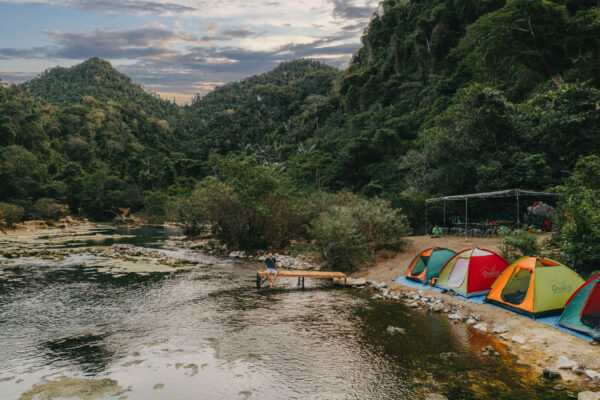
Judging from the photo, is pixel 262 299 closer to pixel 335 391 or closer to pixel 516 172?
pixel 335 391

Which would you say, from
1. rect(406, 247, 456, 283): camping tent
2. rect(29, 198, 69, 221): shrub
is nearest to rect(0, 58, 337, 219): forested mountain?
rect(29, 198, 69, 221): shrub

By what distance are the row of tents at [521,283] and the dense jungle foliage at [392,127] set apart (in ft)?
21.5

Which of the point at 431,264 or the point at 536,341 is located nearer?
the point at 536,341

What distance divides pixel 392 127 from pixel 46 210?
48.9 meters

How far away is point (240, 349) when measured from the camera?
880 cm

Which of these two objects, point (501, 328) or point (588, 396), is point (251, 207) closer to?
point (501, 328)

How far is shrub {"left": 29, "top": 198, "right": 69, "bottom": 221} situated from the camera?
49.8 metres

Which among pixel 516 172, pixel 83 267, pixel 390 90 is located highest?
pixel 390 90

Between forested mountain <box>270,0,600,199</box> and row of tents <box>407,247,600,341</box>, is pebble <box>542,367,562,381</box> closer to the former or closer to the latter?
row of tents <box>407,247,600,341</box>

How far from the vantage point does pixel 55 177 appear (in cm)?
6462

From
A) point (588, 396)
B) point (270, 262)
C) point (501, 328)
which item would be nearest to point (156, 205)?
point (270, 262)

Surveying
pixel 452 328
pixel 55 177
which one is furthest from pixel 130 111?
pixel 452 328

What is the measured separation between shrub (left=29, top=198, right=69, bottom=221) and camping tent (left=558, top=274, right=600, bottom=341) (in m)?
58.9

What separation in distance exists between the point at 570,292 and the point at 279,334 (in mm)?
8143
